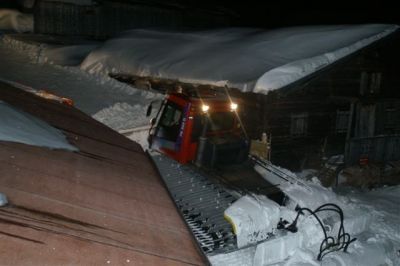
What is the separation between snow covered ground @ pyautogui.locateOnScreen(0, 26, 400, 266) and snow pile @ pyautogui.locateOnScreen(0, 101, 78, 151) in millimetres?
3416

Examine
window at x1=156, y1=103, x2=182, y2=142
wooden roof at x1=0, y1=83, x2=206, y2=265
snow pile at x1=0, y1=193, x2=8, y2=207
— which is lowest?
window at x1=156, y1=103, x2=182, y2=142

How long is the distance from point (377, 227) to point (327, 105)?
6.28 meters

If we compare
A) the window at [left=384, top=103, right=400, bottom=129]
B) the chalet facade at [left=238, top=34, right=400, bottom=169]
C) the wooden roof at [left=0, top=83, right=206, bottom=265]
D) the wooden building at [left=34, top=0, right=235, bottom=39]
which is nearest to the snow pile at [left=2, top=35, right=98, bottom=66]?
the wooden building at [left=34, top=0, right=235, bottom=39]

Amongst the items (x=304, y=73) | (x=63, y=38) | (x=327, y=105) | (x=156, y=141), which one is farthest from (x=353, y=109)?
(x=63, y=38)

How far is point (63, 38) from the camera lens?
2356 cm

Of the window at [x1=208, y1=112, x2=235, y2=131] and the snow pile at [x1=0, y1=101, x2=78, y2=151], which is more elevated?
the snow pile at [x1=0, y1=101, x2=78, y2=151]

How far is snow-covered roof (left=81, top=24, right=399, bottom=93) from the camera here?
12576 millimetres

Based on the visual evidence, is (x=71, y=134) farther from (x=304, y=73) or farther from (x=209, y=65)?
(x=209, y=65)

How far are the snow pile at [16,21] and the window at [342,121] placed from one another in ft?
64.1

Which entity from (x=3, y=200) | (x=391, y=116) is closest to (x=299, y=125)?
(x=391, y=116)

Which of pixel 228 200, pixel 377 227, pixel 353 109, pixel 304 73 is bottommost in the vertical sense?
pixel 377 227

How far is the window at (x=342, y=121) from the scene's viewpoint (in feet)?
50.5

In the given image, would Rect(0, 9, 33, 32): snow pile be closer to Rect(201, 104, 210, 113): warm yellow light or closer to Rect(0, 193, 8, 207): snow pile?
Rect(201, 104, 210, 113): warm yellow light

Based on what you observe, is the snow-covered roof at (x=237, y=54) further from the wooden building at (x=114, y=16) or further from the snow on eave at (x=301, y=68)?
the wooden building at (x=114, y=16)
